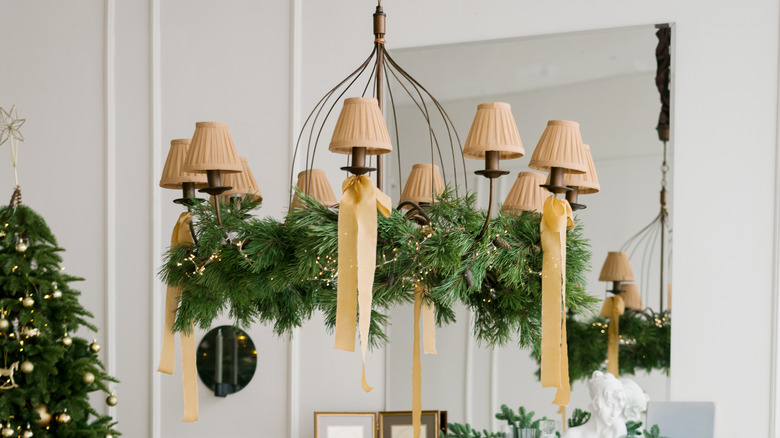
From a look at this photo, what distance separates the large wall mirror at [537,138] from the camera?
2740 millimetres

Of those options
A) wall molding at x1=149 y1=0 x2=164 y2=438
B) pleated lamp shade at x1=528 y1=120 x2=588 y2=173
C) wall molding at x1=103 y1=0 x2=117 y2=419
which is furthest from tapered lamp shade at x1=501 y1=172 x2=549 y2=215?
wall molding at x1=103 y1=0 x2=117 y2=419

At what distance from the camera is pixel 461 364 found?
2.89 m

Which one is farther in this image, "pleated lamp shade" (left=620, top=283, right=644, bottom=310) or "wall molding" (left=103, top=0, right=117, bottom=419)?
"wall molding" (left=103, top=0, right=117, bottom=419)

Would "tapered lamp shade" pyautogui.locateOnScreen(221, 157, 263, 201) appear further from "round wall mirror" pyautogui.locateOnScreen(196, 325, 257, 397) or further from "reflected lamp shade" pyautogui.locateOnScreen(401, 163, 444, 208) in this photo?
"round wall mirror" pyautogui.locateOnScreen(196, 325, 257, 397)

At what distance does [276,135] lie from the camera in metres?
3.19

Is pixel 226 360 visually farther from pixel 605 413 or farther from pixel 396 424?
pixel 605 413

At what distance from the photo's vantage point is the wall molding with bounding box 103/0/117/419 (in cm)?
334

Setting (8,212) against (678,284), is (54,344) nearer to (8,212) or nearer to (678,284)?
(8,212)

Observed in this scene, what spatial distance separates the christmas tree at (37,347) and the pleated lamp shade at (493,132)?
1.60m

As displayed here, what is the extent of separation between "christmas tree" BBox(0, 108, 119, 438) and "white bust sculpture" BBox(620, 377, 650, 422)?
5.37 feet

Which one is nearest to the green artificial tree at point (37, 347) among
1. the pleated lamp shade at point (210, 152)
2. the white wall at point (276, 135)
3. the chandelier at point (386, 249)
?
the white wall at point (276, 135)

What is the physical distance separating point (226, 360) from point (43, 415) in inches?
32.3

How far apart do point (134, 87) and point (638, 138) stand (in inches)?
79.7

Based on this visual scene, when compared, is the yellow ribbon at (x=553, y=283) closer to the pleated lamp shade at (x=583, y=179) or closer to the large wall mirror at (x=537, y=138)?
the pleated lamp shade at (x=583, y=179)
